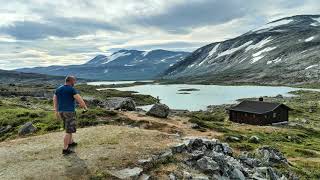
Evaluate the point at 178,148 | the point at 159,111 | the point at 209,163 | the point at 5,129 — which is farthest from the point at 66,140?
the point at 159,111

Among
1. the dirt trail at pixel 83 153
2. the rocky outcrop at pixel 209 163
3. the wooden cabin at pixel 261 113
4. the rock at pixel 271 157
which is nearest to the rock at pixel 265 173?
the rocky outcrop at pixel 209 163

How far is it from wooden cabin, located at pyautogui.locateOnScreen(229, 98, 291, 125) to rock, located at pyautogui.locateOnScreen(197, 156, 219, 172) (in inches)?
2723

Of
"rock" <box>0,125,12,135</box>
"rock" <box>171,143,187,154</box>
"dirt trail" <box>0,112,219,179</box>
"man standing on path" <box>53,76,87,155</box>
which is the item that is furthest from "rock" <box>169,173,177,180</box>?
"rock" <box>0,125,12,135</box>

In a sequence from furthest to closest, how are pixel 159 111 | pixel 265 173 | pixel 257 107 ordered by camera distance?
1. pixel 257 107
2. pixel 159 111
3. pixel 265 173

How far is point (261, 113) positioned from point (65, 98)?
7276cm

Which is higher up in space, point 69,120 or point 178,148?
point 69,120

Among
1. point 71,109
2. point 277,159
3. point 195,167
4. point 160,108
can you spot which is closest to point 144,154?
point 195,167

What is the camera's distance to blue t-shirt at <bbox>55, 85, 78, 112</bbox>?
21.4 m

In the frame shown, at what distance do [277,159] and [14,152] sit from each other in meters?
17.2

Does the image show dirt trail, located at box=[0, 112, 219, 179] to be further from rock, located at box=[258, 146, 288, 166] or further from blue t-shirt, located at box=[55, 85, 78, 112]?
rock, located at box=[258, 146, 288, 166]

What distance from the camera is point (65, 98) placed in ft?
70.4

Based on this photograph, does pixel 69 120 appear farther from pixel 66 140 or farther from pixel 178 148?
pixel 178 148

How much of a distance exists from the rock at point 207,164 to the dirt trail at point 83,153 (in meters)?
2.60

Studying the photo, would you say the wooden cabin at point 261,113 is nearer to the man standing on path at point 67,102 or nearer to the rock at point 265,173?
the rock at point 265,173
